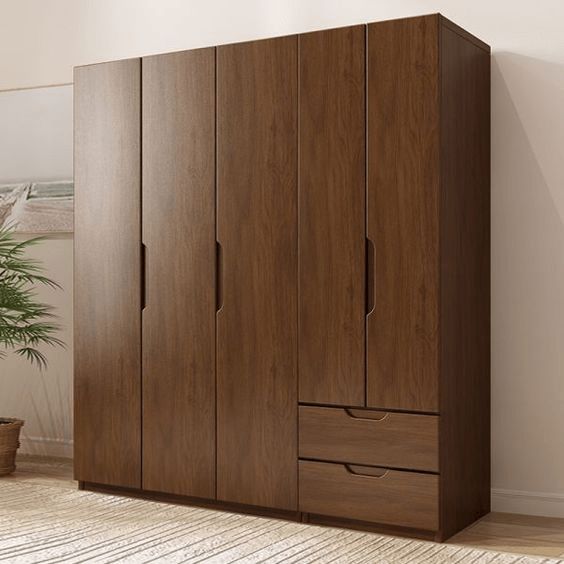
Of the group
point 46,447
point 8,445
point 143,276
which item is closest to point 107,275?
point 143,276

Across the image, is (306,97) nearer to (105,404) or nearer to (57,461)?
(105,404)

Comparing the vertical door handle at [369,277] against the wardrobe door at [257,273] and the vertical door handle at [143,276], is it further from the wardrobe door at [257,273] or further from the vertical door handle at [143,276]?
the vertical door handle at [143,276]

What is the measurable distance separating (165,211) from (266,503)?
3.87 ft

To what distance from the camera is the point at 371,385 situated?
324cm

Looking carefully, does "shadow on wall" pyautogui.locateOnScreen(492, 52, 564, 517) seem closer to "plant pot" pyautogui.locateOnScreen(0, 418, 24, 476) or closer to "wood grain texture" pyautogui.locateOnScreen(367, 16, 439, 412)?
"wood grain texture" pyautogui.locateOnScreen(367, 16, 439, 412)

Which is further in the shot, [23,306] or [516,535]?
[23,306]

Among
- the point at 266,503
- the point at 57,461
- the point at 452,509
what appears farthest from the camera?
the point at 57,461

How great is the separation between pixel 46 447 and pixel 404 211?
2351 millimetres

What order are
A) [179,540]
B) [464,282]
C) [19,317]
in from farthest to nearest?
[19,317] < [464,282] < [179,540]

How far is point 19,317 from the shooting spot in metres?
4.30

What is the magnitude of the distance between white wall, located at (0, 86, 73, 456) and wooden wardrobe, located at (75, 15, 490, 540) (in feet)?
2.41

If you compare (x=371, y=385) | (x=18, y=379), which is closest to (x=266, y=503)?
(x=371, y=385)

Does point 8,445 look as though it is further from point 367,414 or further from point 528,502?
point 528,502

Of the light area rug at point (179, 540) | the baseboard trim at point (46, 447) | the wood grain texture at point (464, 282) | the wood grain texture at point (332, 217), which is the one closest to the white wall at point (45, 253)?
the baseboard trim at point (46, 447)
